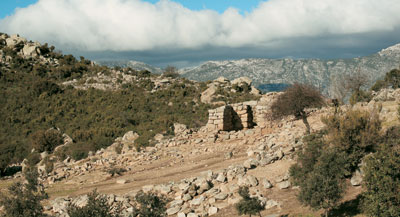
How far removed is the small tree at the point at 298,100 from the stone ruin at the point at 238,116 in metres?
4.33

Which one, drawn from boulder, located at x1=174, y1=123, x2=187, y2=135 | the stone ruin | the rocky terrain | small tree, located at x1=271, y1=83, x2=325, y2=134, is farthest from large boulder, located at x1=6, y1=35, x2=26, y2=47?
small tree, located at x1=271, y1=83, x2=325, y2=134

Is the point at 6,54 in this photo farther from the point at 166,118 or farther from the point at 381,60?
the point at 381,60

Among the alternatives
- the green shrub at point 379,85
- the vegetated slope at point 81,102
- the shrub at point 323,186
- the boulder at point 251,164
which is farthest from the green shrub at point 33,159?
the green shrub at point 379,85

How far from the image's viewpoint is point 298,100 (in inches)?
861

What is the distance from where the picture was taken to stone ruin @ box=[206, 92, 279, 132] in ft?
89.2

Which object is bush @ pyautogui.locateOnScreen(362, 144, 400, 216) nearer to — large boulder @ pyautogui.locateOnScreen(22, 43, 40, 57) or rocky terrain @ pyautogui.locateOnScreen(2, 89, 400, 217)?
rocky terrain @ pyautogui.locateOnScreen(2, 89, 400, 217)

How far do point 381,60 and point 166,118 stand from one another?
128696 mm

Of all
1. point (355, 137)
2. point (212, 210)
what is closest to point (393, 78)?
point (355, 137)

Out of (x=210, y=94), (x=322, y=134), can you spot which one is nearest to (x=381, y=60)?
(x=210, y=94)

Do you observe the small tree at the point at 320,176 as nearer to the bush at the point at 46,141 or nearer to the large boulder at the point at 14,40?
the bush at the point at 46,141

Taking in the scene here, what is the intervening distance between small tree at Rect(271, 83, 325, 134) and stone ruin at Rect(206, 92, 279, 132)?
433cm

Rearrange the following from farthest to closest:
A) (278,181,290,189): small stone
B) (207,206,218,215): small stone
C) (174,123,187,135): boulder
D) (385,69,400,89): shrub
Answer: (385,69,400,89): shrub → (174,123,187,135): boulder → (278,181,290,189): small stone → (207,206,218,215): small stone

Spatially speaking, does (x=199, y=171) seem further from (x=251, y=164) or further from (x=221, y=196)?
(x=221, y=196)

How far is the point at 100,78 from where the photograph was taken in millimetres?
50781
